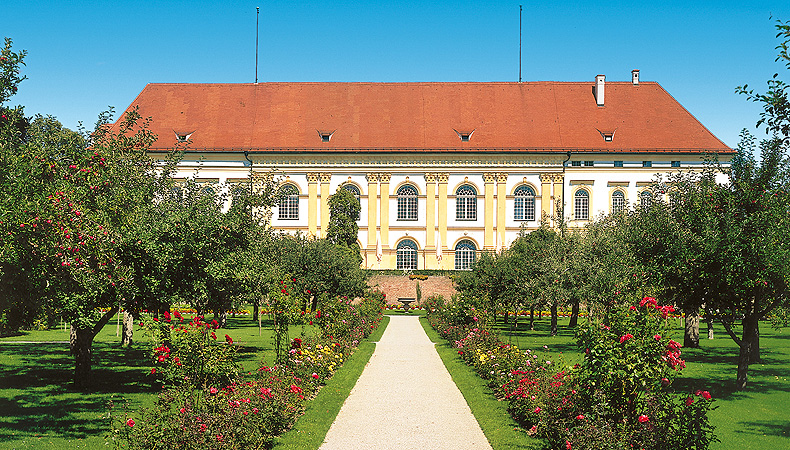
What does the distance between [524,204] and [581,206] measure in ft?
16.3

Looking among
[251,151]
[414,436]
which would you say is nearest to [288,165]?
[251,151]

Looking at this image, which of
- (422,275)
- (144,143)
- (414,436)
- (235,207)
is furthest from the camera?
(422,275)

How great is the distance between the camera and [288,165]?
60.2 m

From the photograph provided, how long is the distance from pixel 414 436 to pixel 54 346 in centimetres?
1814

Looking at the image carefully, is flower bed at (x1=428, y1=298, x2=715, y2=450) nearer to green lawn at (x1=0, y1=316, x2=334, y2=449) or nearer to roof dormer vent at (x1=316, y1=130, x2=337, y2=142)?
green lawn at (x1=0, y1=316, x2=334, y2=449)

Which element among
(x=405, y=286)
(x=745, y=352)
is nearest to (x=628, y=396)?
(x=745, y=352)

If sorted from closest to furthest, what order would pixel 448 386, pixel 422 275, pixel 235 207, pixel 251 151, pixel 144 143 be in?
pixel 448 386 < pixel 235 207 < pixel 144 143 < pixel 422 275 < pixel 251 151

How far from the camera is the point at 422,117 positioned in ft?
204

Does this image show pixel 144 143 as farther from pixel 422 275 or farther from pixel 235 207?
pixel 422 275

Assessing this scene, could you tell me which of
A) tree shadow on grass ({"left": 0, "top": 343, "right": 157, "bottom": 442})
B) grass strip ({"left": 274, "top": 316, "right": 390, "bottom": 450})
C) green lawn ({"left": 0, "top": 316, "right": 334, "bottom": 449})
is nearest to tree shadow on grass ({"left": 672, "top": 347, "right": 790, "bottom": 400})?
grass strip ({"left": 274, "top": 316, "right": 390, "bottom": 450})

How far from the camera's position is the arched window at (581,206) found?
197 feet

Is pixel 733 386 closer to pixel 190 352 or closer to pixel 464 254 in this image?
pixel 190 352

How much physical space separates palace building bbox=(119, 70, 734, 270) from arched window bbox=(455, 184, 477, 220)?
9 cm

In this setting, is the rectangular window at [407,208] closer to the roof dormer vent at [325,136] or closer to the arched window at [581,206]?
the roof dormer vent at [325,136]
